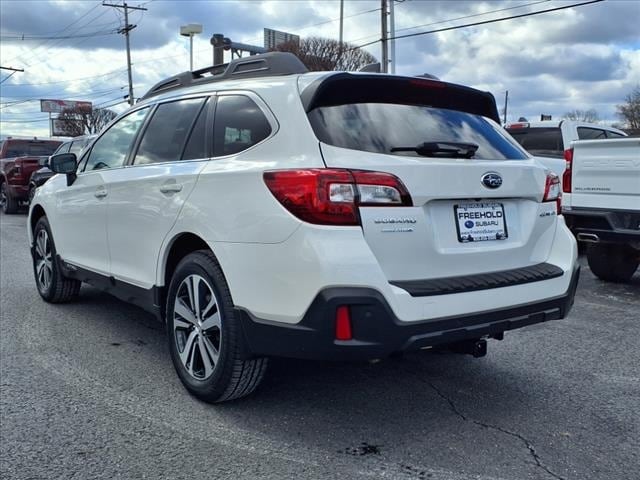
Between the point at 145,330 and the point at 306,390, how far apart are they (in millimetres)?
1872

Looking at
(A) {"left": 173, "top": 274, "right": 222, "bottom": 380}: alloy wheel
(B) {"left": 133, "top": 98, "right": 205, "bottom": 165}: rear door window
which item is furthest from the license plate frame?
(B) {"left": 133, "top": 98, "right": 205, "bottom": 165}: rear door window

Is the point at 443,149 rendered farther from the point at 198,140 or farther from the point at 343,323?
the point at 198,140

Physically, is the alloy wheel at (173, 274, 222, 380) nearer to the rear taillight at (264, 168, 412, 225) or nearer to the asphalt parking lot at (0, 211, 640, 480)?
the asphalt parking lot at (0, 211, 640, 480)

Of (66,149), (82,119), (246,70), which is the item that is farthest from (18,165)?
(82,119)

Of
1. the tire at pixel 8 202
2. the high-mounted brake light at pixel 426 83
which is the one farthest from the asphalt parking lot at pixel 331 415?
the tire at pixel 8 202

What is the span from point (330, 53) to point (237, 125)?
125ft

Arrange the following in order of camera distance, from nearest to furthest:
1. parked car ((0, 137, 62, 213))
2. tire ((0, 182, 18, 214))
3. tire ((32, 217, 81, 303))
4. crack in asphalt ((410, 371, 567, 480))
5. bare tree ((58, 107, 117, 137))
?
crack in asphalt ((410, 371, 567, 480)) < tire ((32, 217, 81, 303)) < parked car ((0, 137, 62, 213)) < tire ((0, 182, 18, 214)) < bare tree ((58, 107, 117, 137))

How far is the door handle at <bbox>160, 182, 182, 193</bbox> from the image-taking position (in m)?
3.60

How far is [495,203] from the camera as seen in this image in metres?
3.23

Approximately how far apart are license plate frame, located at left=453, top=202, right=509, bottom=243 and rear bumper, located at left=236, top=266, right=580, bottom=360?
0.39 metres

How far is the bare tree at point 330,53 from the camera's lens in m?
38.8

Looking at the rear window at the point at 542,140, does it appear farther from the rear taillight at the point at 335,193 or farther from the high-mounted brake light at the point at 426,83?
the rear taillight at the point at 335,193

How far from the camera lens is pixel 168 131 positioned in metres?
4.10

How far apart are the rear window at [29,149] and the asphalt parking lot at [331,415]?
1393cm
